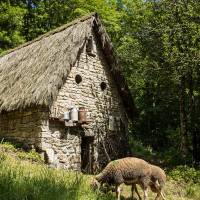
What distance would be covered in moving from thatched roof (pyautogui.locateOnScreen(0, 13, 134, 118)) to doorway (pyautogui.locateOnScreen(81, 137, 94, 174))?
2908 millimetres

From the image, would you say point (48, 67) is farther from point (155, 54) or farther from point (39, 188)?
point (39, 188)

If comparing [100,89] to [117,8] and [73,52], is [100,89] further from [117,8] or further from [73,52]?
[117,8]

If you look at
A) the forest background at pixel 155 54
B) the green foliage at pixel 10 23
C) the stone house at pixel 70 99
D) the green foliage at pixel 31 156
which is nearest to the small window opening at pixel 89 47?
the stone house at pixel 70 99

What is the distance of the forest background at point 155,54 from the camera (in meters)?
17.3

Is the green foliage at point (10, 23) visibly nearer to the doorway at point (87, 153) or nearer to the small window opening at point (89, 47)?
the small window opening at point (89, 47)

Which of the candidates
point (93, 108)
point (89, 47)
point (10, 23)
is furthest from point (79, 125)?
point (10, 23)

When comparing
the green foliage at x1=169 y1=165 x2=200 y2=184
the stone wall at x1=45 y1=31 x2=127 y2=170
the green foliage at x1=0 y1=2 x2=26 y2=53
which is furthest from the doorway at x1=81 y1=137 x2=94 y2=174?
the green foliage at x1=0 y1=2 x2=26 y2=53

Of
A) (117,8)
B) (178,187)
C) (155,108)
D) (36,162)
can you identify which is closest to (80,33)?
(36,162)

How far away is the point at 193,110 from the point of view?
2098 centimetres

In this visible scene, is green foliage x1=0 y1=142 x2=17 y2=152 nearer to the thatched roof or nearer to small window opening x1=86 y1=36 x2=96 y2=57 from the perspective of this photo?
the thatched roof

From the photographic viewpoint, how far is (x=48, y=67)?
1602 centimetres

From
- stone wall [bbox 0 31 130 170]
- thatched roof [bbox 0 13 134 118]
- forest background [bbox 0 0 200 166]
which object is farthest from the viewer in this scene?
forest background [bbox 0 0 200 166]

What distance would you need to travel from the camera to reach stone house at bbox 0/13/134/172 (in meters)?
15.4

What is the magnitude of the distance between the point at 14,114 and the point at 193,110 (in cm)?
912
